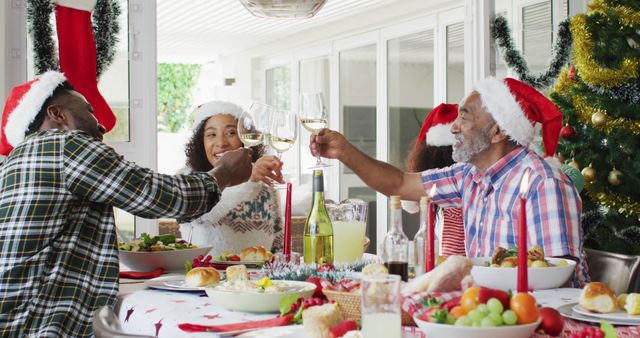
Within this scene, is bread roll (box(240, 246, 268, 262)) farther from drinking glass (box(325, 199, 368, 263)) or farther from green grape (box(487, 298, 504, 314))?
green grape (box(487, 298, 504, 314))

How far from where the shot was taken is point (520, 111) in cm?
266

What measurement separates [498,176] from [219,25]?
685 centimetres

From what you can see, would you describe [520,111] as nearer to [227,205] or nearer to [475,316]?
[227,205]

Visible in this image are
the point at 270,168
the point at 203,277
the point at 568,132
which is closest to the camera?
the point at 203,277

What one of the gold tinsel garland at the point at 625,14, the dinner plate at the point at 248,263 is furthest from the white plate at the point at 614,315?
the gold tinsel garland at the point at 625,14

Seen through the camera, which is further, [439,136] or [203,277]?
[439,136]

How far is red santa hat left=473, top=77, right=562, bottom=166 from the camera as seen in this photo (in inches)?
103

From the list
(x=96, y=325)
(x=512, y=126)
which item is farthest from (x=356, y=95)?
(x=96, y=325)

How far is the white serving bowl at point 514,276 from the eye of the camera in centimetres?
164

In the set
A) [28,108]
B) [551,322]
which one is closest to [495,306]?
[551,322]

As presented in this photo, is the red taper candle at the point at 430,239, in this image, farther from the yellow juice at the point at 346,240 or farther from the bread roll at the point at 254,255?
the bread roll at the point at 254,255

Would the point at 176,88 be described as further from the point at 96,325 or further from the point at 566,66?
the point at 96,325

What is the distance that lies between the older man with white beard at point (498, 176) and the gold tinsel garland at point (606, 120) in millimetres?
1256

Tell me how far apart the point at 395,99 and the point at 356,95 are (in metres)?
0.74
